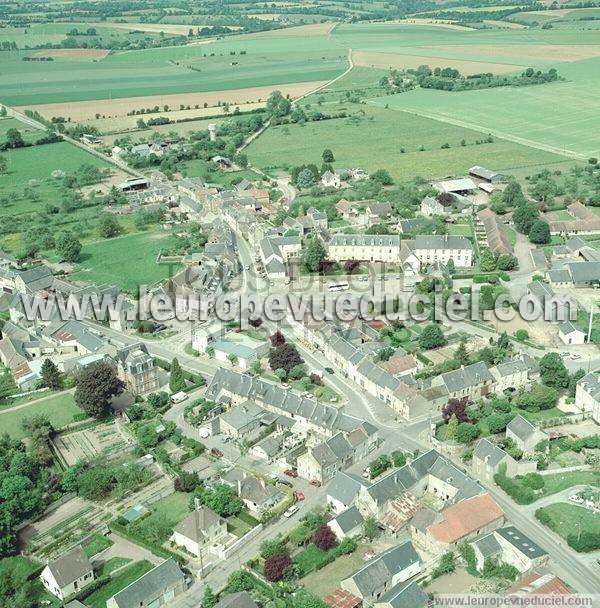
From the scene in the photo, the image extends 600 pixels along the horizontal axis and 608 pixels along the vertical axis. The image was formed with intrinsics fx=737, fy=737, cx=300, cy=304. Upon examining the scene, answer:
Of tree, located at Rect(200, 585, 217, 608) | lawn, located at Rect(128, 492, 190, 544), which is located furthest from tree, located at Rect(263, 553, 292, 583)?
lawn, located at Rect(128, 492, 190, 544)

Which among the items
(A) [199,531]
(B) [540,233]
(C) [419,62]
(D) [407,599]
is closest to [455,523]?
(D) [407,599]

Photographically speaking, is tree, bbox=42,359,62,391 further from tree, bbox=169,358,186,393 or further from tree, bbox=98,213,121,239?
tree, bbox=98,213,121,239

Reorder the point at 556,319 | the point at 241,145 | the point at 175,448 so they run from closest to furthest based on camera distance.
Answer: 1. the point at 175,448
2. the point at 556,319
3. the point at 241,145

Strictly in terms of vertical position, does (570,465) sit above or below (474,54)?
below

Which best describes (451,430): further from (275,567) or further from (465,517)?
(275,567)

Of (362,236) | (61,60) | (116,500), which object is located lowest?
(116,500)

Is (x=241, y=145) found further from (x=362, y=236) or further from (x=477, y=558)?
(x=477, y=558)

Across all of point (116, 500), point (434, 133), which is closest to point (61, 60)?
point (434, 133)
